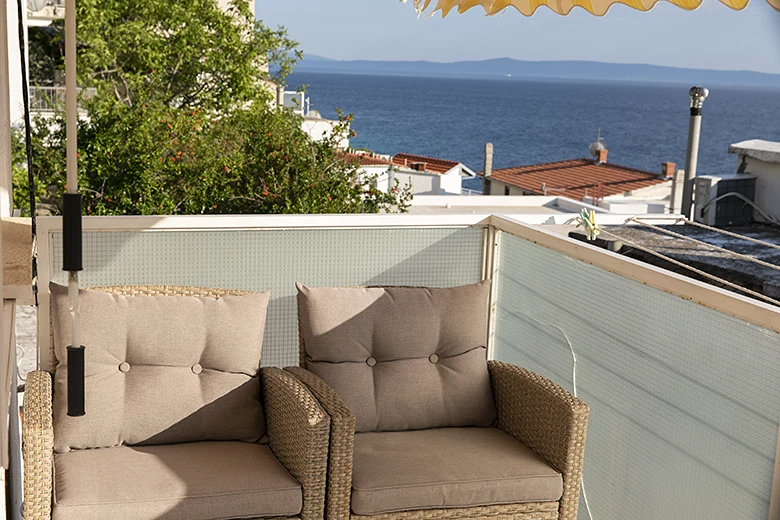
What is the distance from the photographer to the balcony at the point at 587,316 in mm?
2246

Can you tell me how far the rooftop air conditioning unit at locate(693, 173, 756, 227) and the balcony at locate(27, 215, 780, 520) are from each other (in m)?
7.15

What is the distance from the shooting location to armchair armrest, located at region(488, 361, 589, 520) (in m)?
2.45

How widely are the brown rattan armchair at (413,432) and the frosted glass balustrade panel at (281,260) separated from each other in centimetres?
51

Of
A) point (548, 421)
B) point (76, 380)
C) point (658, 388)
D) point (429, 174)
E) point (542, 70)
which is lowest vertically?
point (429, 174)

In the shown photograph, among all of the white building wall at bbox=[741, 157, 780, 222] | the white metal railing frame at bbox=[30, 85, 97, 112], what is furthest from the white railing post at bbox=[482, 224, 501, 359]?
the white metal railing frame at bbox=[30, 85, 97, 112]

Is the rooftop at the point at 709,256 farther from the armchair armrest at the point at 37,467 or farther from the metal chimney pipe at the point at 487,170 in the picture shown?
the metal chimney pipe at the point at 487,170

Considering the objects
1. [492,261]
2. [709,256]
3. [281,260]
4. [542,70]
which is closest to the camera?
[281,260]

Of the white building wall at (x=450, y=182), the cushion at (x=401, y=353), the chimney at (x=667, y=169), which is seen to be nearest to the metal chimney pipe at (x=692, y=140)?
the cushion at (x=401, y=353)

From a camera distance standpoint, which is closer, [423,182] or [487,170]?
[423,182]

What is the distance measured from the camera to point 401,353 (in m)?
2.84

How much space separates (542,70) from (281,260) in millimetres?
133879

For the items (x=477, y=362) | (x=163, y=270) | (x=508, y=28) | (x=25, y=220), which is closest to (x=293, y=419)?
(x=477, y=362)

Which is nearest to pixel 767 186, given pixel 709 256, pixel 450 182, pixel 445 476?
pixel 709 256

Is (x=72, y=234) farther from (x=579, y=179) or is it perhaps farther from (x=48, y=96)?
(x=579, y=179)
